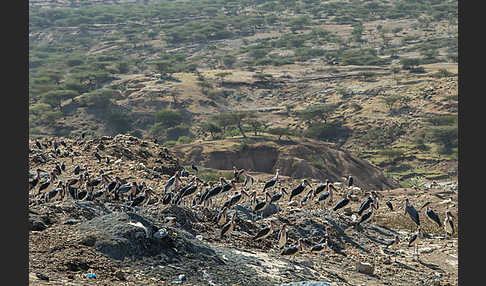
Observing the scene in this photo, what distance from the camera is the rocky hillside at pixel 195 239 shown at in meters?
12.1

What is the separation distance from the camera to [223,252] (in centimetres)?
1452

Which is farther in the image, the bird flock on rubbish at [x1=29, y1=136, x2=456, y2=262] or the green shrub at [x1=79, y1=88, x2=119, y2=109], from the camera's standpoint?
the green shrub at [x1=79, y1=88, x2=119, y2=109]

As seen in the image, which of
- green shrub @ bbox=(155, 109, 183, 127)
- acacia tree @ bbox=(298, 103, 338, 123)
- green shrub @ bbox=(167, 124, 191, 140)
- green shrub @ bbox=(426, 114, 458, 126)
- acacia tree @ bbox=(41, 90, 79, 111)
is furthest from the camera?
acacia tree @ bbox=(41, 90, 79, 111)

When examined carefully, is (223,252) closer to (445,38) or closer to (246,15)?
(445,38)

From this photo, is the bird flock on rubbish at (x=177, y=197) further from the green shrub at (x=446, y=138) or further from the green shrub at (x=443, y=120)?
the green shrub at (x=443, y=120)

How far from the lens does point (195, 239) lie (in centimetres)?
1409

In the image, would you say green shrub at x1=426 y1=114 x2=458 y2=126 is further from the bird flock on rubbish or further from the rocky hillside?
the bird flock on rubbish

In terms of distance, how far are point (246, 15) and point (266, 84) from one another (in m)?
72.6

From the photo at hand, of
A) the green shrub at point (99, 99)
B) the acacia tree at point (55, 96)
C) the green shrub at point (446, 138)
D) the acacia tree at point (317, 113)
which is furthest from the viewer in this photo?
the acacia tree at point (55, 96)

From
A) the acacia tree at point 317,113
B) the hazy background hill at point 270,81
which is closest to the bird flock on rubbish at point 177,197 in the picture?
the hazy background hill at point 270,81

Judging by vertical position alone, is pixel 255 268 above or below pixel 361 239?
above

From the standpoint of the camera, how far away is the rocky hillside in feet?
39.6

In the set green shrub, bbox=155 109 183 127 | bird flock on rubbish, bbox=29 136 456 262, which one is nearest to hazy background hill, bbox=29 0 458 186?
green shrub, bbox=155 109 183 127

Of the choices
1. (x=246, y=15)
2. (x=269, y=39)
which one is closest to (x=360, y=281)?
(x=269, y=39)
